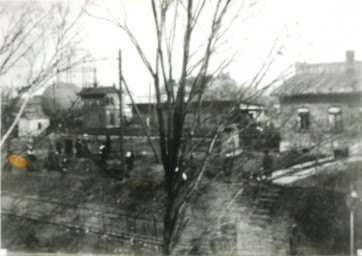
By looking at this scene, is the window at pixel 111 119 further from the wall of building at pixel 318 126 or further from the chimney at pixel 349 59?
the chimney at pixel 349 59

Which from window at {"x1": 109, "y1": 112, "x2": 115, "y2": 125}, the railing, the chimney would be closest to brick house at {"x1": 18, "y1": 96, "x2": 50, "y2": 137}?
the railing

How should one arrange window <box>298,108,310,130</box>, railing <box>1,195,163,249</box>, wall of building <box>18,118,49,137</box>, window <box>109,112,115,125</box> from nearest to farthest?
window <box>298,108,310,130</box>
railing <box>1,195,163,249</box>
wall of building <box>18,118,49,137</box>
window <box>109,112,115,125</box>

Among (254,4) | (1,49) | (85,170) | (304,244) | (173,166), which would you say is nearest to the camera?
(173,166)

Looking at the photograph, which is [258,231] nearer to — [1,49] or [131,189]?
[131,189]

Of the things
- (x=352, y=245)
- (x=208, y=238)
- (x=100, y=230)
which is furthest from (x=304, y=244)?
(x=100, y=230)

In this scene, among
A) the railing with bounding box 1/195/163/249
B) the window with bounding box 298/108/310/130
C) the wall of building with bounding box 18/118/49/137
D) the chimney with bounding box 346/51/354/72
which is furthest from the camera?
the wall of building with bounding box 18/118/49/137

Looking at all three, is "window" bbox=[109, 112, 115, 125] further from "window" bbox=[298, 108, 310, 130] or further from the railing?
"window" bbox=[298, 108, 310, 130]

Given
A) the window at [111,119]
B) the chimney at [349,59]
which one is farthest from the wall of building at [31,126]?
the chimney at [349,59]

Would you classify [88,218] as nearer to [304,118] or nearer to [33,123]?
[304,118]
